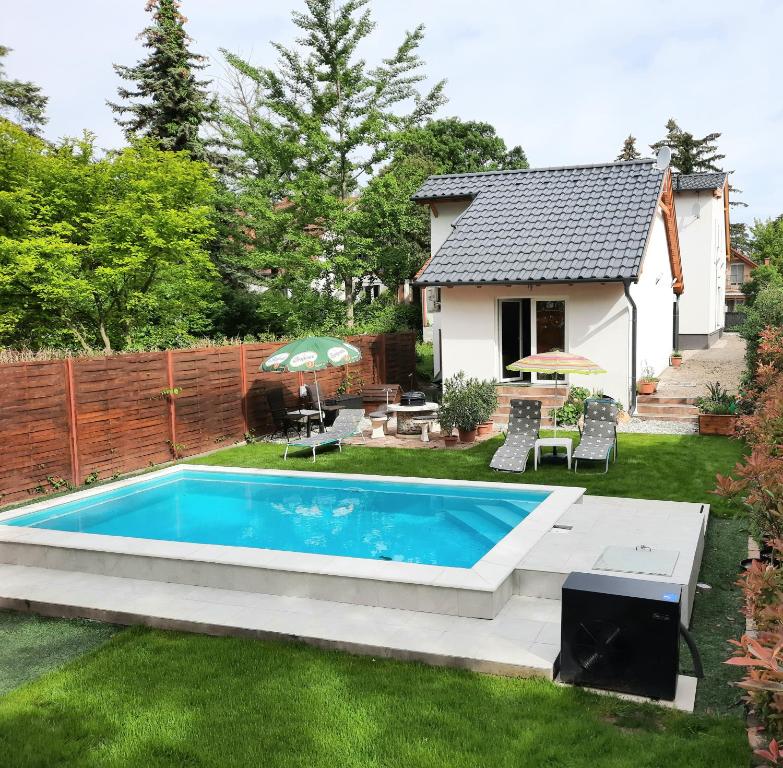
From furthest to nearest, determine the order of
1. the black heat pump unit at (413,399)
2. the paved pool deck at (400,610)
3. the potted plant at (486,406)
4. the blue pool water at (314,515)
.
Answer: the black heat pump unit at (413,399), the potted plant at (486,406), the blue pool water at (314,515), the paved pool deck at (400,610)

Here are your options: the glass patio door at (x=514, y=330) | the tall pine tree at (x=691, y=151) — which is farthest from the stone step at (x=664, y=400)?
the tall pine tree at (x=691, y=151)

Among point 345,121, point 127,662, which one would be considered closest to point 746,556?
point 127,662

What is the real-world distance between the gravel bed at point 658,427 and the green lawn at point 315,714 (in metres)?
9.68

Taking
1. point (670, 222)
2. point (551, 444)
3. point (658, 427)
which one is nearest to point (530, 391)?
point (658, 427)

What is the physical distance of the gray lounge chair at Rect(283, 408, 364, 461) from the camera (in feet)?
52.9

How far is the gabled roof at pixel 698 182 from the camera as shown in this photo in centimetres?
3375

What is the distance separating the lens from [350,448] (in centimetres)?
1727

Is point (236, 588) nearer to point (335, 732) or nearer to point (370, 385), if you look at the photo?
point (335, 732)

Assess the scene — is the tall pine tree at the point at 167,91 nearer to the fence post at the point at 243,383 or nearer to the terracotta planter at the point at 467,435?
the fence post at the point at 243,383

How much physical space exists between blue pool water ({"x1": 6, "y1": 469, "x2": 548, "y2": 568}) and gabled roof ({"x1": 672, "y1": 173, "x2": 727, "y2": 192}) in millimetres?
26987

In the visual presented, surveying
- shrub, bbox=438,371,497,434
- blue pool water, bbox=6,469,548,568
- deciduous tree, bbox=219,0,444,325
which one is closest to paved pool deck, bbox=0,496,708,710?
blue pool water, bbox=6,469,548,568

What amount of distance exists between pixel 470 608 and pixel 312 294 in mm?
24852

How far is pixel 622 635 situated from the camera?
235 inches

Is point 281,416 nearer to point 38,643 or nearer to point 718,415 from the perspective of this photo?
point 718,415
